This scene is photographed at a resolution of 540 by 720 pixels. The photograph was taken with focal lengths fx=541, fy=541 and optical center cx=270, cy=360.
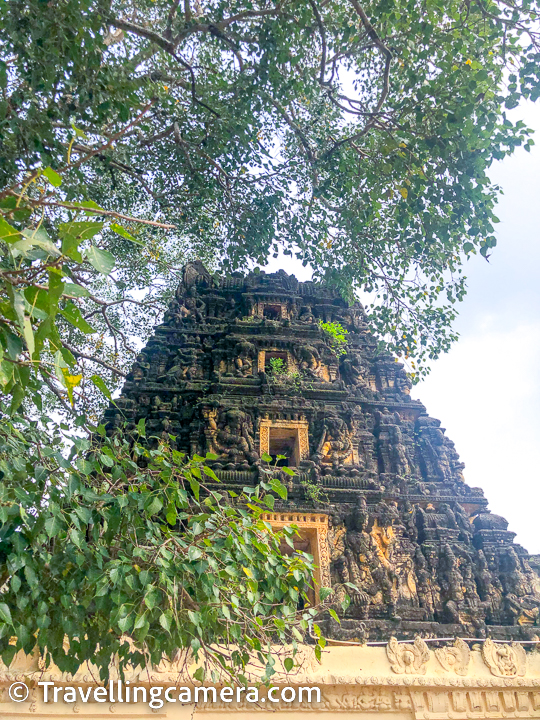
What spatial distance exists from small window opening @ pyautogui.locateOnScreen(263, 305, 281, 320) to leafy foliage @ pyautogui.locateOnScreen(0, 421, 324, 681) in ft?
27.0

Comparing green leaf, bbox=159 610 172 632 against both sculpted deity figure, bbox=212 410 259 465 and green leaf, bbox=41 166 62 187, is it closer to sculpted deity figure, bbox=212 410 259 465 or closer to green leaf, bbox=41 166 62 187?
green leaf, bbox=41 166 62 187

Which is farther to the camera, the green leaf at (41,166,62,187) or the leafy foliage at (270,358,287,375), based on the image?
the leafy foliage at (270,358,287,375)

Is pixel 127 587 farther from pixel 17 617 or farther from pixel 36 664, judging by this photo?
pixel 36 664

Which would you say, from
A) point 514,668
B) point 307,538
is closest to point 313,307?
point 307,538

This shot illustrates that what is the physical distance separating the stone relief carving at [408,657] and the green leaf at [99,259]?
6.25 m

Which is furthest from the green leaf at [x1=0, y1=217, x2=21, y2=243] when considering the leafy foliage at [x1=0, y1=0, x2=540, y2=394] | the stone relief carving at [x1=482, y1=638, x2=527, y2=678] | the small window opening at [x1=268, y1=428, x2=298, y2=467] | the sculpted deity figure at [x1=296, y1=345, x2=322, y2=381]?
the sculpted deity figure at [x1=296, y1=345, x2=322, y2=381]

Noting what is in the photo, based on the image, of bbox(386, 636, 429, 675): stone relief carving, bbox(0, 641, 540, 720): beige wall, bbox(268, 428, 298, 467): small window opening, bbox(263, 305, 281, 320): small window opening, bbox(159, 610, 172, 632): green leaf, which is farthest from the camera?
bbox(263, 305, 281, 320): small window opening

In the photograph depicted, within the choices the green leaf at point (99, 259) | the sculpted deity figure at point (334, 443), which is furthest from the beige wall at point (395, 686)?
the green leaf at point (99, 259)

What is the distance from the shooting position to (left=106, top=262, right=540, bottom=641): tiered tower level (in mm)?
8068

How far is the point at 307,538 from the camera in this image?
8547 millimetres

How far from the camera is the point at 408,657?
655 centimetres

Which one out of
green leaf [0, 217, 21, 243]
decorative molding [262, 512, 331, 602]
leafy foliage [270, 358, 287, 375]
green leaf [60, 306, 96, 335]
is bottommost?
green leaf [60, 306, 96, 335]

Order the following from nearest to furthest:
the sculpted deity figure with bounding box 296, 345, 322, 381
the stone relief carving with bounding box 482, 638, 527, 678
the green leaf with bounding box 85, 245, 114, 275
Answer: the green leaf with bounding box 85, 245, 114, 275 < the stone relief carving with bounding box 482, 638, 527, 678 < the sculpted deity figure with bounding box 296, 345, 322, 381

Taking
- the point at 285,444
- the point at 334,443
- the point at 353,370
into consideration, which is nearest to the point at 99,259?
the point at 334,443
